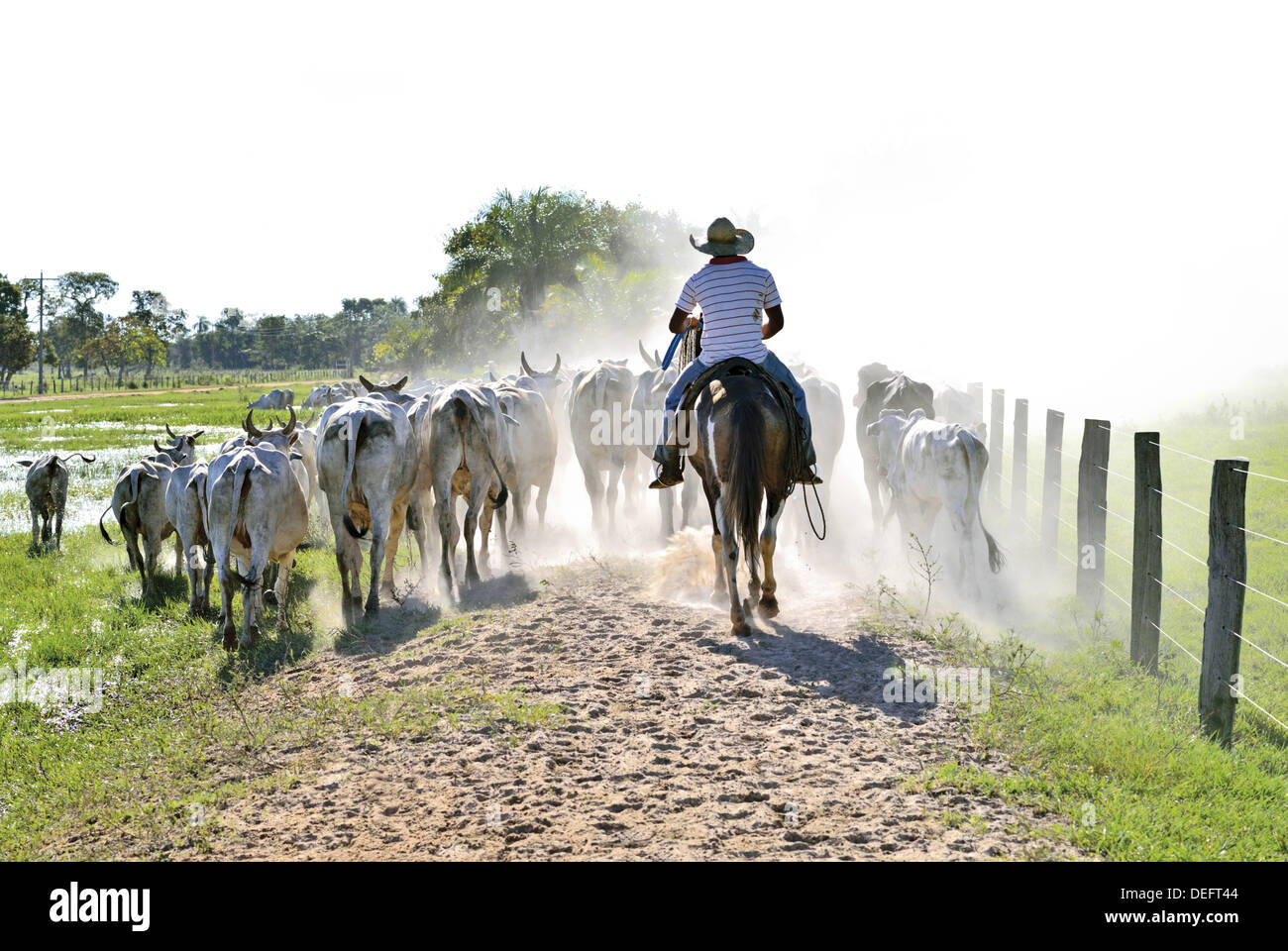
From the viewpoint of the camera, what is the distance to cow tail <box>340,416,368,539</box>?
9492mm

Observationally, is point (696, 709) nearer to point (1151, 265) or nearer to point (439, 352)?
point (439, 352)

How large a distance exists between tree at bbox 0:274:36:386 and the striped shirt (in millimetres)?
83470

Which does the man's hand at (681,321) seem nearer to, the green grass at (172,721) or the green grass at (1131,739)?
the green grass at (172,721)

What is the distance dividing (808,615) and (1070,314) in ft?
162

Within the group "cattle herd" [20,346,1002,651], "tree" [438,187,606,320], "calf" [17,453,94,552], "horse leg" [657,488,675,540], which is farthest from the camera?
"tree" [438,187,606,320]

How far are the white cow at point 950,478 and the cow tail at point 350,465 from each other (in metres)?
5.80

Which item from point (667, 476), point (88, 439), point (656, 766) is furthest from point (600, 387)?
point (88, 439)

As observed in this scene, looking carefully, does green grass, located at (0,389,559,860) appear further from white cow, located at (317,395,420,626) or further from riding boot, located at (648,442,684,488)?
riding boot, located at (648,442,684,488)

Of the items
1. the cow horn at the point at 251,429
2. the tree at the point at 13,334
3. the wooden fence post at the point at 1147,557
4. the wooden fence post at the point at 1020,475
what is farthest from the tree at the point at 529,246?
the tree at the point at 13,334

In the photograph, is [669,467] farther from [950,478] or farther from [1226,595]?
[1226,595]

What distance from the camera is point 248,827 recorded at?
5223 mm

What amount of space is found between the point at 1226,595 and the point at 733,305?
4.31 metres

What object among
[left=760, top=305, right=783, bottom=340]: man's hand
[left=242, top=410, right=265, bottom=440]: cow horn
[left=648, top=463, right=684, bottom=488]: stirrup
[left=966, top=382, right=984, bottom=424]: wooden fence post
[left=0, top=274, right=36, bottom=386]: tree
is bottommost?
[left=648, top=463, right=684, bottom=488]: stirrup

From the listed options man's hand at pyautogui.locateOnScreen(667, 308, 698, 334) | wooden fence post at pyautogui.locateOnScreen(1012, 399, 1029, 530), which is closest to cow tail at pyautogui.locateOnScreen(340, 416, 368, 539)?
man's hand at pyautogui.locateOnScreen(667, 308, 698, 334)
